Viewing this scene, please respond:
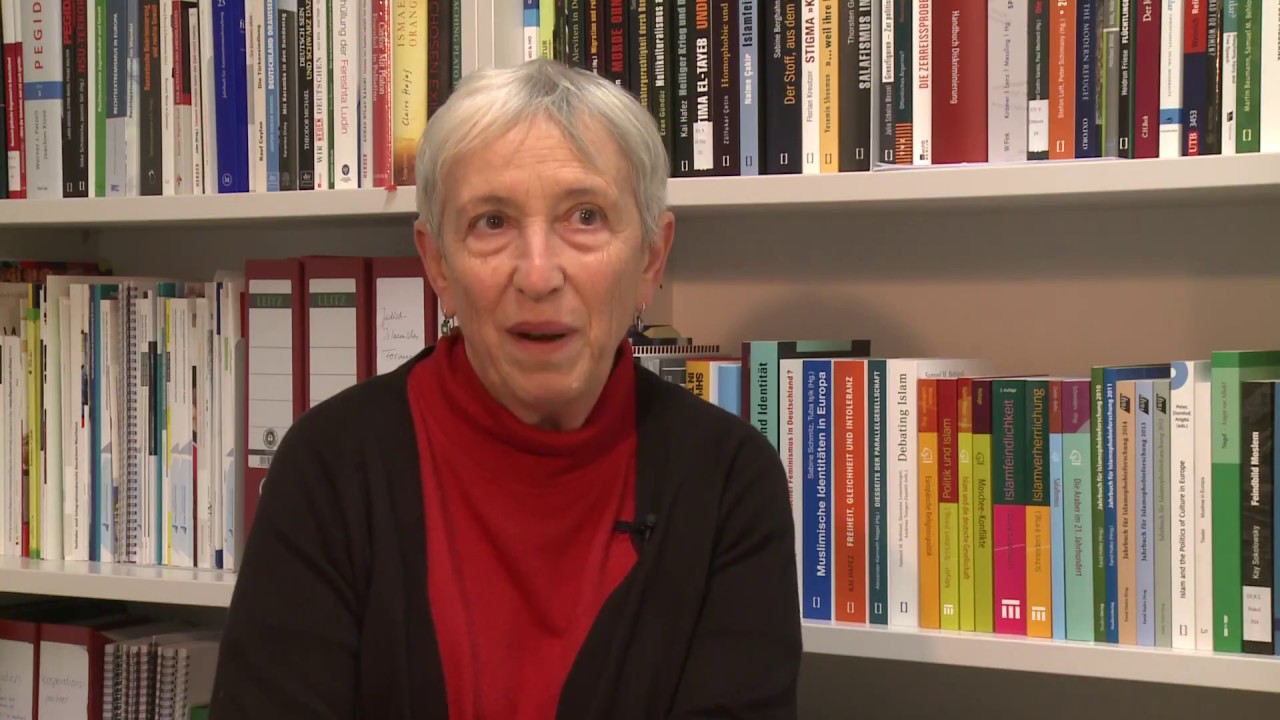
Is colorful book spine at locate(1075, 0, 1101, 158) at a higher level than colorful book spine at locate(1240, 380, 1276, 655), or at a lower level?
higher

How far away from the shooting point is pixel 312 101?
151cm

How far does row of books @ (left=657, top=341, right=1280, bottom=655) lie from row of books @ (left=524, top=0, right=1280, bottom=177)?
22 centimetres

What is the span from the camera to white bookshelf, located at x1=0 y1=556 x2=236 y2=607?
150cm

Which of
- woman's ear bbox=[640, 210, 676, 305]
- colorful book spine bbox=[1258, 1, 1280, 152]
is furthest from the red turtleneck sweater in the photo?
colorful book spine bbox=[1258, 1, 1280, 152]

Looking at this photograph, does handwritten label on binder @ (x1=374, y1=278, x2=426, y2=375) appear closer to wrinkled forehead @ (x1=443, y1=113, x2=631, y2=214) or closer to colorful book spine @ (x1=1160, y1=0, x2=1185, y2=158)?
wrinkled forehead @ (x1=443, y1=113, x2=631, y2=214)

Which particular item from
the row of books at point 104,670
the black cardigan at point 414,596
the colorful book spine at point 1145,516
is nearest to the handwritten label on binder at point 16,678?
the row of books at point 104,670

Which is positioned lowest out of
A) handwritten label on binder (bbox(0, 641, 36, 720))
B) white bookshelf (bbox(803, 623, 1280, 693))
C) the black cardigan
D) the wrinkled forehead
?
handwritten label on binder (bbox(0, 641, 36, 720))

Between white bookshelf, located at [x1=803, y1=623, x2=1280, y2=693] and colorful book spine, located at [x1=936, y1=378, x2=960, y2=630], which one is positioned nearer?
white bookshelf, located at [x1=803, y1=623, x2=1280, y2=693]

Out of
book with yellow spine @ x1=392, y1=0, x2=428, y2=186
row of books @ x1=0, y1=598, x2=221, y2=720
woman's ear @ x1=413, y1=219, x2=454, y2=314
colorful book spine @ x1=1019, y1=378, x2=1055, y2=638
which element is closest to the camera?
woman's ear @ x1=413, y1=219, x2=454, y2=314

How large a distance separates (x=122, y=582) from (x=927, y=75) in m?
1.10

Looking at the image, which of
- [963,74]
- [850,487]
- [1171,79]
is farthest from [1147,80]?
[850,487]

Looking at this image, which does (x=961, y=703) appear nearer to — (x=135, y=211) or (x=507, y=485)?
(x=507, y=485)

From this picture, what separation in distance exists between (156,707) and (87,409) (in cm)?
40

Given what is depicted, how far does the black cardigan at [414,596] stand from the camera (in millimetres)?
1052
